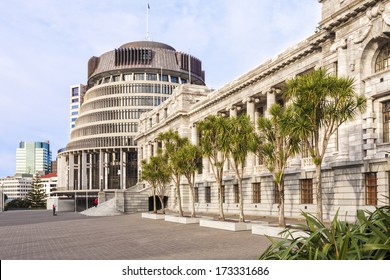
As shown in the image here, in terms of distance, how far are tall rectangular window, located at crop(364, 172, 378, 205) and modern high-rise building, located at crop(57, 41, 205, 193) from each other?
94.0 meters

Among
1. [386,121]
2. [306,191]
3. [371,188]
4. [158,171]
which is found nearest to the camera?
[371,188]

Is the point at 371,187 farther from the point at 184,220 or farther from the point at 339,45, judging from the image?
the point at 184,220

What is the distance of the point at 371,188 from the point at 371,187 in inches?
2.7

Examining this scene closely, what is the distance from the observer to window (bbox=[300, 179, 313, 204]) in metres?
39.1

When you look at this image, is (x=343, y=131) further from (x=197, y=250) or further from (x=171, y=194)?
(x=171, y=194)

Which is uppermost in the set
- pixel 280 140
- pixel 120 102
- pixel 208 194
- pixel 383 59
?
pixel 120 102

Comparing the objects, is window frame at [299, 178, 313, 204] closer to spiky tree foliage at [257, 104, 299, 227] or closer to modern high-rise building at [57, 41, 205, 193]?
spiky tree foliage at [257, 104, 299, 227]

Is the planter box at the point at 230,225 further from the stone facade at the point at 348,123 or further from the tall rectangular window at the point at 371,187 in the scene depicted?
the tall rectangular window at the point at 371,187

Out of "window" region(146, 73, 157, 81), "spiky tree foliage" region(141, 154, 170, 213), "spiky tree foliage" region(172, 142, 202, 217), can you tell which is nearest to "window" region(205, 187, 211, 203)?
"spiky tree foliage" region(141, 154, 170, 213)

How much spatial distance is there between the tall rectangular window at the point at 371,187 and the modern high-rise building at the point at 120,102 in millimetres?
93959

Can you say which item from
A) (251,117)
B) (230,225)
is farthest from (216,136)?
(251,117)

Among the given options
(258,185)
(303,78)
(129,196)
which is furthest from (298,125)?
(129,196)

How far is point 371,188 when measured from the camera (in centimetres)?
2992

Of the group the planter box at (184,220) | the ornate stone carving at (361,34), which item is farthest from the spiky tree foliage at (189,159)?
the ornate stone carving at (361,34)
